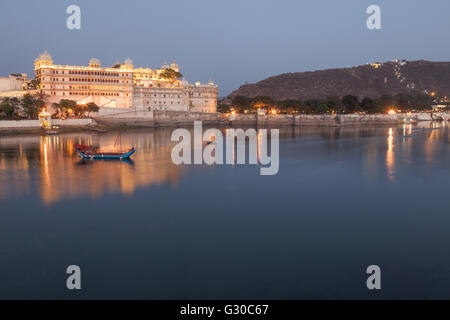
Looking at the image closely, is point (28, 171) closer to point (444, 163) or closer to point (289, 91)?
point (444, 163)

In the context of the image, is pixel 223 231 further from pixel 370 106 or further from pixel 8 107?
pixel 370 106

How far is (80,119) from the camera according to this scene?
4875cm

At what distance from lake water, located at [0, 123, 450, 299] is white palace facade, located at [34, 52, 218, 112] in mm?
38856

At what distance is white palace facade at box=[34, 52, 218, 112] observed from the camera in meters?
57.4

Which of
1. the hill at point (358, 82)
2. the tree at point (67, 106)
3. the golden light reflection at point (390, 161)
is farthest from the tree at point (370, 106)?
the hill at point (358, 82)

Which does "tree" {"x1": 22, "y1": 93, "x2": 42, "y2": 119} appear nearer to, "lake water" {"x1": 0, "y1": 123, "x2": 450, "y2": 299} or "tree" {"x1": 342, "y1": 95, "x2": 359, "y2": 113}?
"lake water" {"x1": 0, "y1": 123, "x2": 450, "y2": 299}

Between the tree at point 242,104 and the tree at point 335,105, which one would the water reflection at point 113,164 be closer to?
the tree at point 335,105

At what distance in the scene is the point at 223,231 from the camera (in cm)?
1155

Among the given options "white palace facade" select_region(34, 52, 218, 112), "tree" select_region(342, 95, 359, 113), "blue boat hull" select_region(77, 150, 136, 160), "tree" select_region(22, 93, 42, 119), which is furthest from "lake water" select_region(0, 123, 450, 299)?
"tree" select_region(342, 95, 359, 113)

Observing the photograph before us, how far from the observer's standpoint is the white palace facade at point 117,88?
2260 inches

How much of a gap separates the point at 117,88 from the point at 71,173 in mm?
43330

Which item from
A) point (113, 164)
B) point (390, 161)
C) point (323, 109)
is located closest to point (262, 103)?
point (323, 109)

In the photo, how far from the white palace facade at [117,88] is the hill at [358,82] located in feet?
202
